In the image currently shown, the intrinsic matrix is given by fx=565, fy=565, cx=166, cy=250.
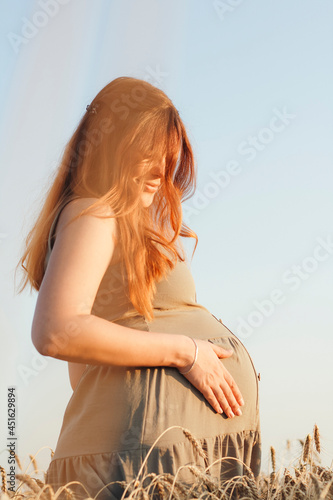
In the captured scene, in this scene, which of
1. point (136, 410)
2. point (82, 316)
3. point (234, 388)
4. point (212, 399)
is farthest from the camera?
point (234, 388)

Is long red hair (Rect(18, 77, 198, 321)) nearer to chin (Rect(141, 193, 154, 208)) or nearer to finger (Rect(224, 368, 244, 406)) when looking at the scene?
chin (Rect(141, 193, 154, 208))

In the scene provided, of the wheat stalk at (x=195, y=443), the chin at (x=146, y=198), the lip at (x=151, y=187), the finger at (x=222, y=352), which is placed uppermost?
the lip at (x=151, y=187)

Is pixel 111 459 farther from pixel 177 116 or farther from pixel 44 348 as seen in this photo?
pixel 177 116

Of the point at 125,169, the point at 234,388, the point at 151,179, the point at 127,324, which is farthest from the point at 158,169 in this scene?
the point at 234,388

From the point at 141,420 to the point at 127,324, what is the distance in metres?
0.34

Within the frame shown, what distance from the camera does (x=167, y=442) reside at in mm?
1805

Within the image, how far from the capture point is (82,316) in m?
1.72

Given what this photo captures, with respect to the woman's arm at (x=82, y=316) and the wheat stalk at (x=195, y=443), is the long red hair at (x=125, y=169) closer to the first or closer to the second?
the woman's arm at (x=82, y=316)

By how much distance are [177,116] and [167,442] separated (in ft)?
4.23

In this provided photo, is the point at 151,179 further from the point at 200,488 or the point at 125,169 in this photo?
the point at 200,488

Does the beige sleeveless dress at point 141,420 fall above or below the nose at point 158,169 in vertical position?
below

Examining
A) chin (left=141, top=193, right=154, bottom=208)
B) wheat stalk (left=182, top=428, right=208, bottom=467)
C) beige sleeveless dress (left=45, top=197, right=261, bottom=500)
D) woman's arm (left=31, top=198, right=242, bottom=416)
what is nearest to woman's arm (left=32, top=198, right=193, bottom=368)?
woman's arm (left=31, top=198, right=242, bottom=416)

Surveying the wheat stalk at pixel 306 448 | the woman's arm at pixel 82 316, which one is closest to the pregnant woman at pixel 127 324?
the woman's arm at pixel 82 316

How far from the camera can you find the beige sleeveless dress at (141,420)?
1807 mm
